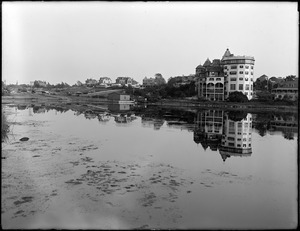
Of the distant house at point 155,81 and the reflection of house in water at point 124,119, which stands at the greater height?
the distant house at point 155,81

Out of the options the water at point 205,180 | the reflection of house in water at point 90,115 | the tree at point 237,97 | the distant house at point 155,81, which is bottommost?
the water at point 205,180

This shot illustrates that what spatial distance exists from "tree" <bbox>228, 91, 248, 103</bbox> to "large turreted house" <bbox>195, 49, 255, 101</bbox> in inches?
75.0

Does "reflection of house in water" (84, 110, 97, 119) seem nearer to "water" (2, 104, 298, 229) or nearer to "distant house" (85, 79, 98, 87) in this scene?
"water" (2, 104, 298, 229)

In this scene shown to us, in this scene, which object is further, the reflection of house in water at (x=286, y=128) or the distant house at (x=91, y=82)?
the distant house at (x=91, y=82)

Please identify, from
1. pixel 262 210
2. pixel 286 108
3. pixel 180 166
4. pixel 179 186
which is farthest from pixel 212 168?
pixel 286 108

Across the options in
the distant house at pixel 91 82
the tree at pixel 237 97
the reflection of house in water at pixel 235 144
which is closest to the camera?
the reflection of house in water at pixel 235 144

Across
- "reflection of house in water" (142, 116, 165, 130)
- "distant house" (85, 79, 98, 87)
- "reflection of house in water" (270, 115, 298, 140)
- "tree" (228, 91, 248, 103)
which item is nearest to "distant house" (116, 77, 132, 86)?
"distant house" (85, 79, 98, 87)

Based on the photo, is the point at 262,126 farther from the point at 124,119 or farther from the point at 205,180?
the point at 205,180

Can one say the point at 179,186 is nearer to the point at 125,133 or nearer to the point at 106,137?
the point at 106,137

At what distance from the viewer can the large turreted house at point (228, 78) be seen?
159 ft

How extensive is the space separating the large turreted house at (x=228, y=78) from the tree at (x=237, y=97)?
1.90 m

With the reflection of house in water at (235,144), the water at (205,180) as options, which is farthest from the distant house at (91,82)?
the water at (205,180)

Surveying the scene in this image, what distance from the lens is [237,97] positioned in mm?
46250

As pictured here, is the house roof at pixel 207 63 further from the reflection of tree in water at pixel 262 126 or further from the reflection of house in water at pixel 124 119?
the reflection of house in water at pixel 124 119
